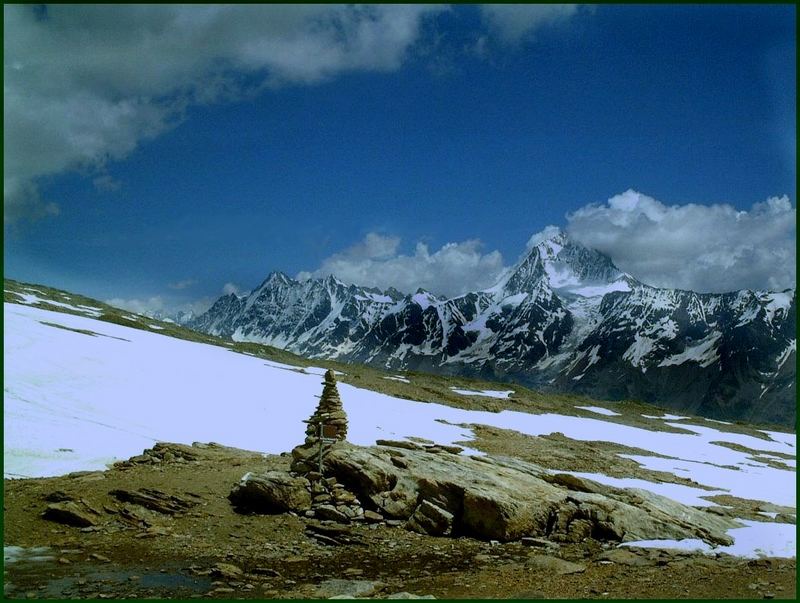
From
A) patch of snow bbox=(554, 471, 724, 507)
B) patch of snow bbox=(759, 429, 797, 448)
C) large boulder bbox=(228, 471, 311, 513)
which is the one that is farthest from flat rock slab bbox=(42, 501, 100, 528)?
patch of snow bbox=(759, 429, 797, 448)

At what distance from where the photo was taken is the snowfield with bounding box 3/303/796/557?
27672 millimetres

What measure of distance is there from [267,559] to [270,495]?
178 inches

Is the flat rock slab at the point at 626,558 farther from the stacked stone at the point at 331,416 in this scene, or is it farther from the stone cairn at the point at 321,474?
the stacked stone at the point at 331,416

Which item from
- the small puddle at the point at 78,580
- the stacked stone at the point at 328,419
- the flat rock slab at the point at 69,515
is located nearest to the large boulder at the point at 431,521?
the stacked stone at the point at 328,419

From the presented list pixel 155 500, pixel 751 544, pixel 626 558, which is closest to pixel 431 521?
pixel 626 558

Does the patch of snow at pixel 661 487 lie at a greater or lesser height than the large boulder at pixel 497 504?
lesser

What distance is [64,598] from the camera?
1343 cm

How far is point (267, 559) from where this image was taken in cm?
1772

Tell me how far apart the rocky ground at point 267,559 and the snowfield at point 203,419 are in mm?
3884

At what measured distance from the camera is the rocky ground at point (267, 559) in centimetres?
1488

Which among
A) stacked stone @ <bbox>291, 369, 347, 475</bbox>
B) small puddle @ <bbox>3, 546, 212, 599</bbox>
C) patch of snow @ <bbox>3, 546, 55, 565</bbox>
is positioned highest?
stacked stone @ <bbox>291, 369, 347, 475</bbox>

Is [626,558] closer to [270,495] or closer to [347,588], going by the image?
[347,588]

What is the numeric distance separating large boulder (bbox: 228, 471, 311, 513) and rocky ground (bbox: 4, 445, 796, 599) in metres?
0.49

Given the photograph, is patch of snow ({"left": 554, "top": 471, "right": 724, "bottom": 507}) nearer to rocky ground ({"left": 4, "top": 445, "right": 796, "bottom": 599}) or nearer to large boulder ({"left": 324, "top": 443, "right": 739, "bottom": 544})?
large boulder ({"left": 324, "top": 443, "right": 739, "bottom": 544})
